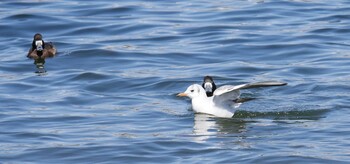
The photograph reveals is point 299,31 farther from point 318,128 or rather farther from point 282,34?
point 318,128

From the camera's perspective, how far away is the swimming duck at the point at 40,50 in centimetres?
2148

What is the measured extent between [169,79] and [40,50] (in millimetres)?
3423

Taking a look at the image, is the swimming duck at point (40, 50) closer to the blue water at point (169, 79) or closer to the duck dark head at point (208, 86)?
the blue water at point (169, 79)

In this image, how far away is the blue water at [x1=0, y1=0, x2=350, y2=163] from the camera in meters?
14.1

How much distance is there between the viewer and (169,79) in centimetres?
1923

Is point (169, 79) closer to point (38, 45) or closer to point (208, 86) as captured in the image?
point (208, 86)

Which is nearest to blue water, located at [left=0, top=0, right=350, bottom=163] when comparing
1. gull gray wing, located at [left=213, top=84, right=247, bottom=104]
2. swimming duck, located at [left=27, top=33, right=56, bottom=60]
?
swimming duck, located at [left=27, top=33, right=56, bottom=60]

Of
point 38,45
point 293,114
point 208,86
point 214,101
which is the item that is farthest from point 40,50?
→ point 293,114

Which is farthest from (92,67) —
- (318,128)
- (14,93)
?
(318,128)

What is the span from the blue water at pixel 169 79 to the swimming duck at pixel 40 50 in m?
0.16

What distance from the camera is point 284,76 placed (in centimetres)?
1931

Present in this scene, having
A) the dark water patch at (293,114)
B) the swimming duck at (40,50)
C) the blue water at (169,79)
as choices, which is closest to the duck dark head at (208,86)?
the blue water at (169,79)

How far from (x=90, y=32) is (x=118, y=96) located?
716cm

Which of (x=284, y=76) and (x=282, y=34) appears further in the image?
(x=282, y=34)
